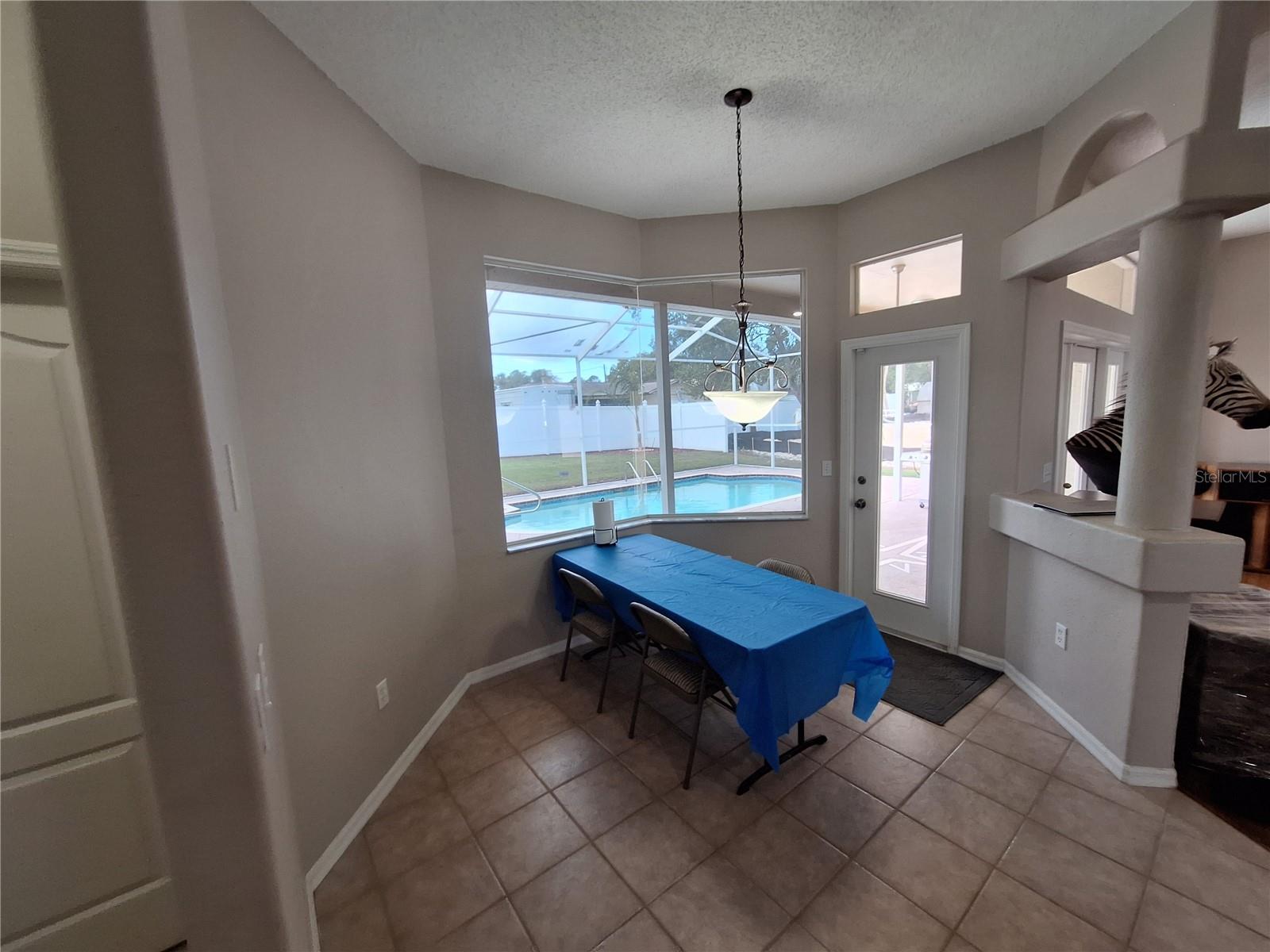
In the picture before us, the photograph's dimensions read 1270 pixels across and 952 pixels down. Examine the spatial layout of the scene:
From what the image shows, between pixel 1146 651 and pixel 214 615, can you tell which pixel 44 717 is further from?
pixel 1146 651

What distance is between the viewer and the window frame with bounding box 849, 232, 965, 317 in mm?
2814

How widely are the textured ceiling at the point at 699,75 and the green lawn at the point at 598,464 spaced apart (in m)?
1.76

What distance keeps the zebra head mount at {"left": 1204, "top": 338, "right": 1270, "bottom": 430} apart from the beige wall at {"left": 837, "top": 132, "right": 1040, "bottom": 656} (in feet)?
2.71

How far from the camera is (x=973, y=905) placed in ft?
4.96

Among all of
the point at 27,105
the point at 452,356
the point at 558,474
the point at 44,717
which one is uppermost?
the point at 27,105

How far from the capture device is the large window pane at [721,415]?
3.54 m

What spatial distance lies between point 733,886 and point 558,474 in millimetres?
2429

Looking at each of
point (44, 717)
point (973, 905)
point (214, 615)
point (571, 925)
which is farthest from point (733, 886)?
point (44, 717)

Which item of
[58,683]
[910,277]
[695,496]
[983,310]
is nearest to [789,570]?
[695,496]

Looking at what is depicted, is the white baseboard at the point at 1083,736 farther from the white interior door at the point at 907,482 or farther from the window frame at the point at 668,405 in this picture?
the window frame at the point at 668,405

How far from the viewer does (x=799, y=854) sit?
1.71m

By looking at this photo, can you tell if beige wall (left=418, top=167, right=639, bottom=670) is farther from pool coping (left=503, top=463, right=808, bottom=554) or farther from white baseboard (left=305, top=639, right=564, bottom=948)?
pool coping (left=503, top=463, right=808, bottom=554)

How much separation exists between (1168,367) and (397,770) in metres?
3.72

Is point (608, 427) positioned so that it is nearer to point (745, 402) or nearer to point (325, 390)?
point (745, 402)
